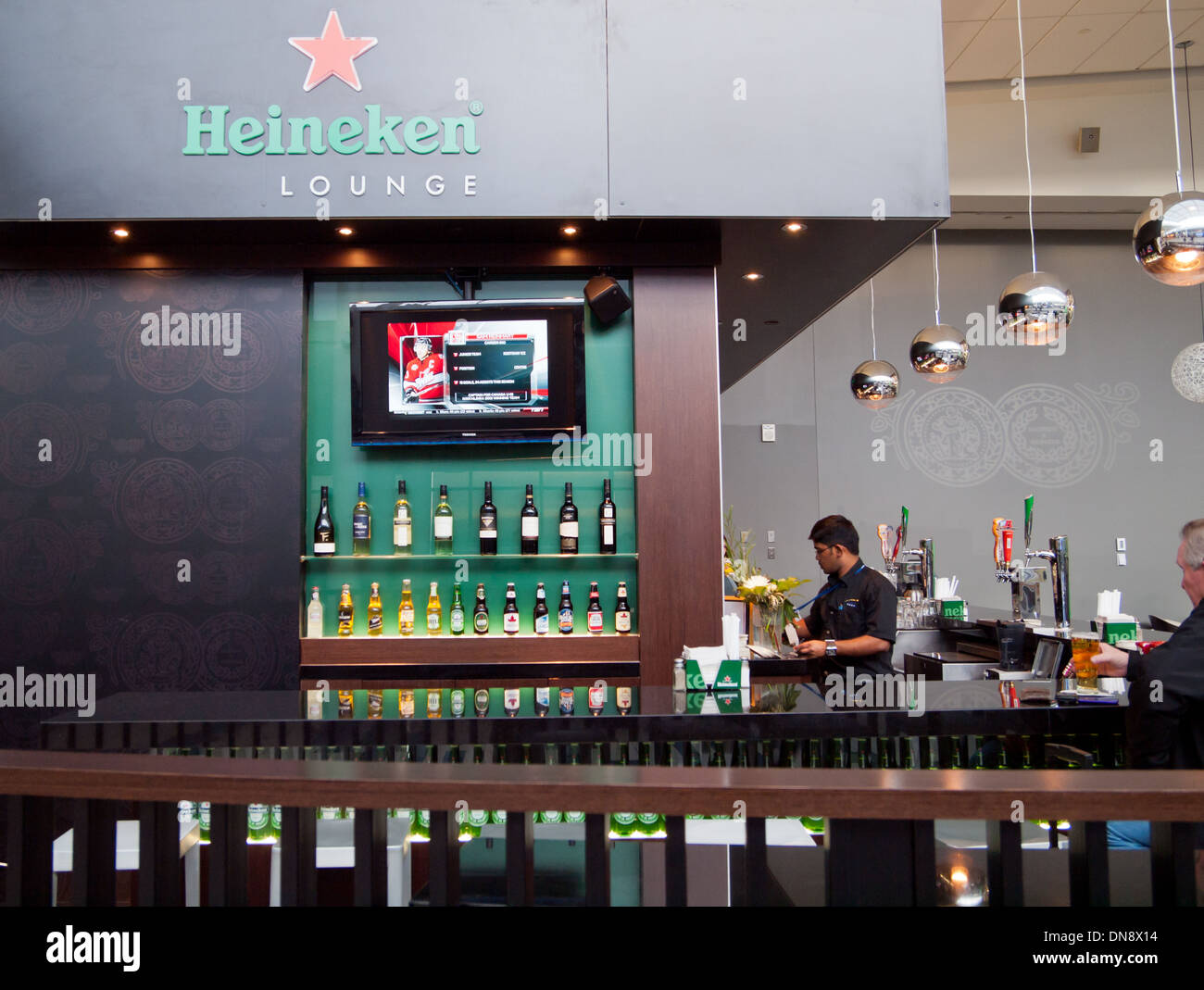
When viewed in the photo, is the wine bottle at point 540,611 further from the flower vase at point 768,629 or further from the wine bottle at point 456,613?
the flower vase at point 768,629

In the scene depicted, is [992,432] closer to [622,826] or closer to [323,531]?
[323,531]

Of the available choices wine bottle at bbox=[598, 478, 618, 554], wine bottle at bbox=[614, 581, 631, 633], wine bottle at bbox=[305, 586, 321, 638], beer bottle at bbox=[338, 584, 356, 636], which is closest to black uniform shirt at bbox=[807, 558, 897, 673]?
wine bottle at bbox=[614, 581, 631, 633]

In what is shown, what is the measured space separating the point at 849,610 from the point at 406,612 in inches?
66.7

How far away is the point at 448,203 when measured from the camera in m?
3.24

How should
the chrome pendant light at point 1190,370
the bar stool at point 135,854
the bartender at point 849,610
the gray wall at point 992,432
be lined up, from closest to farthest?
the bar stool at point 135,854 → the bartender at point 849,610 → the chrome pendant light at point 1190,370 → the gray wall at point 992,432

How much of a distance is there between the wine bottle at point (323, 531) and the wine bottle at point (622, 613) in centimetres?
112

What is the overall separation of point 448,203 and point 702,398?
1.16 metres

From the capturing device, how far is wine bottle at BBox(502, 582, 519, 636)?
3.57m

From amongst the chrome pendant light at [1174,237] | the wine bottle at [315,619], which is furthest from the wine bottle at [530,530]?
the chrome pendant light at [1174,237]

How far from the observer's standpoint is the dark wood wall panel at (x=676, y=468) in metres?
3.51

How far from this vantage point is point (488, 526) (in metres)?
3.62

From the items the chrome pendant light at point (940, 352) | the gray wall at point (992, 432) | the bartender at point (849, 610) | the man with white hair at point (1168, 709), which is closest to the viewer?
the man with white hair at point (1168, 709)

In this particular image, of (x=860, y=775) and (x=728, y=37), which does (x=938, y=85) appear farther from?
(x=860, y=775)
